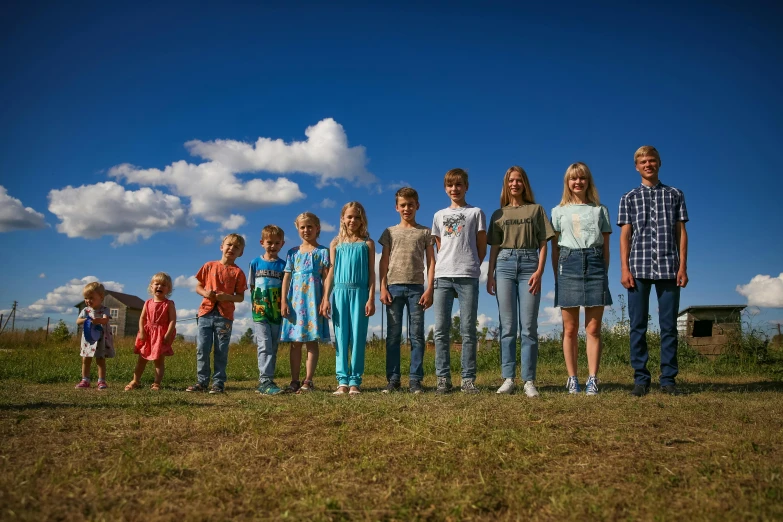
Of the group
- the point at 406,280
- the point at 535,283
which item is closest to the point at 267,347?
the point at 406,280

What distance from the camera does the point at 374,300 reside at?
633 cm

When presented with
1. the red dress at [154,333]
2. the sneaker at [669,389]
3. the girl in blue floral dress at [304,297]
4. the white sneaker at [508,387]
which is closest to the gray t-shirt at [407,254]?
the girl in blue floral dress at [304,297]

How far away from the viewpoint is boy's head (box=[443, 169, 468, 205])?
623 centimetres

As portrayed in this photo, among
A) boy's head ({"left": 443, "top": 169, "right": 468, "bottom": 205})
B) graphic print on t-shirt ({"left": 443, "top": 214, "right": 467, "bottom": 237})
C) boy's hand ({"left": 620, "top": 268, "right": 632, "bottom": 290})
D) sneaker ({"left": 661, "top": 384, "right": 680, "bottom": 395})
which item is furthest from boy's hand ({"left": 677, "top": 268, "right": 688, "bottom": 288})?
boy's head ({"left": 443, "top": 169, "right": 468, "bottom": 205})

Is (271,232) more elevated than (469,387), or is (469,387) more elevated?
(271,232)

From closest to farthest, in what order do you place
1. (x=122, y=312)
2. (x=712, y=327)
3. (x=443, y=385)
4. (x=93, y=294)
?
1. (x=443, y=385)
2. (x=93, y=294)
3. (x=712, y=327)
4. (x=122, y=312)

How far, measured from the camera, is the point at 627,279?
5812mm

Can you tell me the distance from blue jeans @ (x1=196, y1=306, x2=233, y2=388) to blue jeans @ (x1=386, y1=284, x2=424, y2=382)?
2180mm

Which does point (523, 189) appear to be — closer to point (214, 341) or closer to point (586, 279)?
point (586, 279)

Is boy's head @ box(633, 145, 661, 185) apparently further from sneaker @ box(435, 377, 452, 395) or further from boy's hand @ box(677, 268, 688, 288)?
sneaker @ box(435, 377, 452, 395)

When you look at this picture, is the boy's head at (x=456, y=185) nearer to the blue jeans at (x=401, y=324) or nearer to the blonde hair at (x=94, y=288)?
the blue jeans at (x=401, y=324)

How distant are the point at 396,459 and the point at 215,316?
4.35 metres

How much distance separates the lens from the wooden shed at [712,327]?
1111 centimetres

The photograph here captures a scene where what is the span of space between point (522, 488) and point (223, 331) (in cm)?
496
